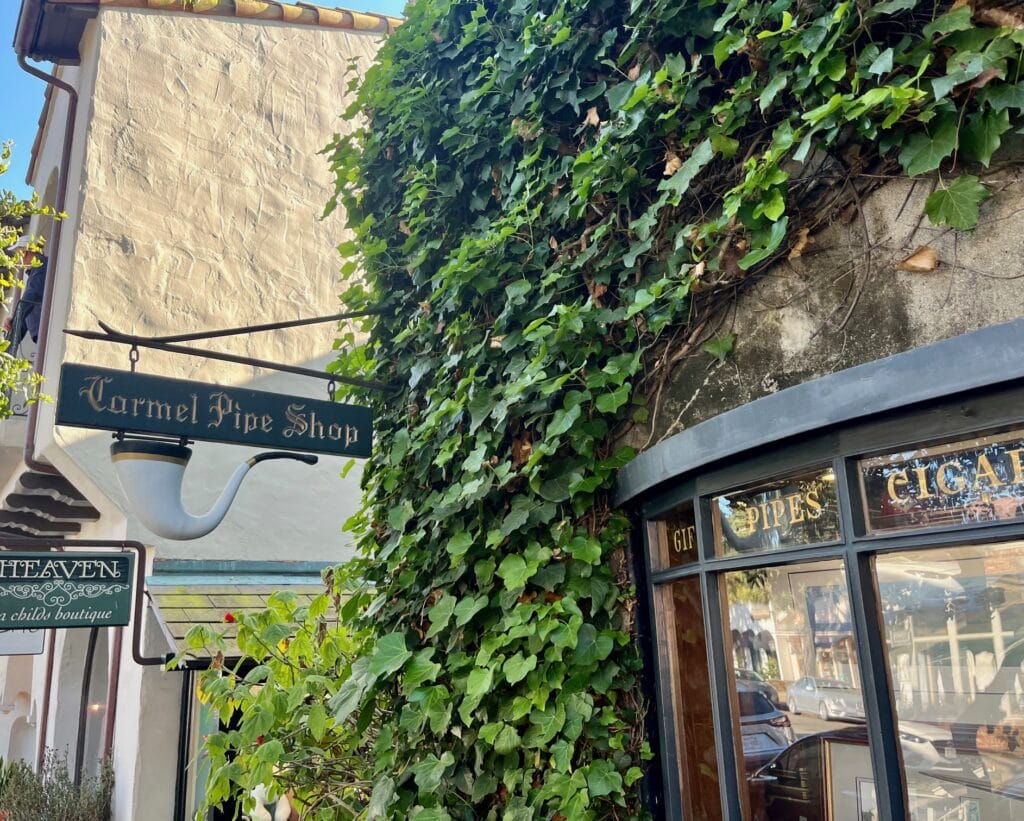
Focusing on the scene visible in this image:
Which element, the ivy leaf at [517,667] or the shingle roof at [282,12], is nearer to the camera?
the ivy leaf at [517,667]

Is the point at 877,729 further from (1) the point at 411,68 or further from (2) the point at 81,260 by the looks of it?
(2) the point at 81,260

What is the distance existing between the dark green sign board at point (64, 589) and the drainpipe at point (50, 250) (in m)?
1.65

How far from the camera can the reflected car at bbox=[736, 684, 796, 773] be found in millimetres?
2480

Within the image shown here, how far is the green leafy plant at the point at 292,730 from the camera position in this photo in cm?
349

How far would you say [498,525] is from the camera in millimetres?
3127

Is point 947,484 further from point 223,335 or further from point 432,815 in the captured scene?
point 223,335

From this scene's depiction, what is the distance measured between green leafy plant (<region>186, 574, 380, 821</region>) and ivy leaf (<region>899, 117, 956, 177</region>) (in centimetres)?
288

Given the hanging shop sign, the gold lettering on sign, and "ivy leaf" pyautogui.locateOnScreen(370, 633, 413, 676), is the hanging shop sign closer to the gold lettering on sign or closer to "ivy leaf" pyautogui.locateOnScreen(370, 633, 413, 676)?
"ivy leaf" pyautogui.locateOnScreen(370, 633, 413, 676)

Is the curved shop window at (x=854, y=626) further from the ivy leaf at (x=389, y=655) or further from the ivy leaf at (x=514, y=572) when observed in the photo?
the ivy leaf at (x=389, y=655)

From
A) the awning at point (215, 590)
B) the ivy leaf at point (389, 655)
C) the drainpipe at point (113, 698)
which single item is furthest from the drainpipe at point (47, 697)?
the ivy leaf at point (389, 655)

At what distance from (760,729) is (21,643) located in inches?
301

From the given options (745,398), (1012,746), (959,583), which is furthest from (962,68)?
(1012,746)

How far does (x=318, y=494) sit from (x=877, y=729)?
22.9 ft

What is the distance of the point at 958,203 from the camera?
6.77 ft
